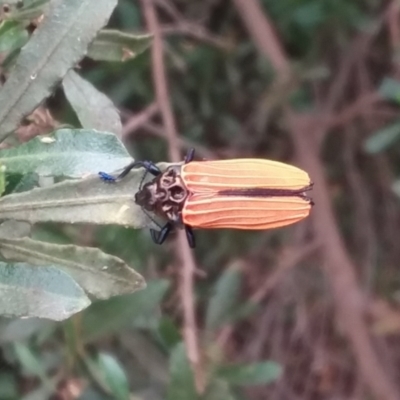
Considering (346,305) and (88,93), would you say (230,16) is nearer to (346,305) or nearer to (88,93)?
(346,305)

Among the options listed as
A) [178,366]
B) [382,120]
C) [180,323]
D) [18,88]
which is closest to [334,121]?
[382,120]

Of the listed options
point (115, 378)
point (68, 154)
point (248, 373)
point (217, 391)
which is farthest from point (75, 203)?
point (248, 373)

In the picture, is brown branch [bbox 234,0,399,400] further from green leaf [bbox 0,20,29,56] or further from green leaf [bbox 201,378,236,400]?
green leaf [bbox 0,20,29,56]

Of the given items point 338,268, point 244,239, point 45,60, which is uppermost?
point 244,239

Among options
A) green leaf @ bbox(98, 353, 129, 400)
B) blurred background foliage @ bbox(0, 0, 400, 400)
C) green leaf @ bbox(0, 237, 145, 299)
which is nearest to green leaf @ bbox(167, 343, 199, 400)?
blurred background foliage @ bbox(0, 0, 400, 400)

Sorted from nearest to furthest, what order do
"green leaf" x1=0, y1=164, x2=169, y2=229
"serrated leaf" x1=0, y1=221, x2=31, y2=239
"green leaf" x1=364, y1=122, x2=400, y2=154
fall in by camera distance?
"green leaf" x1=0, y1=164, x2=169, y2=229
"serrated leaf" x1=0, y1=221, x2=31, y2=239
"green leaf" x1=364, y1=122, x2=400, y2=154

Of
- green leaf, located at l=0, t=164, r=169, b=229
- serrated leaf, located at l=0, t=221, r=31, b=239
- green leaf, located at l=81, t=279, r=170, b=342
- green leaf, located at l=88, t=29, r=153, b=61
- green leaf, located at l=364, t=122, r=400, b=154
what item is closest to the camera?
green leaf, located at l=0, t=164, r=169, b=229

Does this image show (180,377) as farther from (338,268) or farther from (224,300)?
(338,268)
